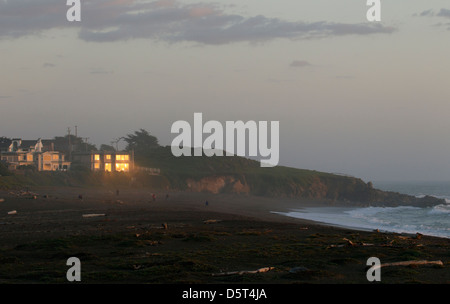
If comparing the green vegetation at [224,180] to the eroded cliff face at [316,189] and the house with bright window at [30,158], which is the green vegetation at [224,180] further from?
the house with bright window at [30,158]

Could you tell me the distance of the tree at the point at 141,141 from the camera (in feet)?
567

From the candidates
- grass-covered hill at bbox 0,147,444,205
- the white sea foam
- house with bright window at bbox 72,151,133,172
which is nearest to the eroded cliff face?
grass-covered hill at bbox 0,147,444,205

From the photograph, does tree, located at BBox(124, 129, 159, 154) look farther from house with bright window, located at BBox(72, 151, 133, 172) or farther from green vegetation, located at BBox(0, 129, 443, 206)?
house with bright window, located at BBox(72, 151, 133, 172)

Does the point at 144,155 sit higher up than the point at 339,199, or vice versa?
the point at 144,155

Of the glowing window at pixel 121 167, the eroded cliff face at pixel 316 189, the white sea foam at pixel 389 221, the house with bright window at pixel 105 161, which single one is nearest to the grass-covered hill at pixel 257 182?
the eroded cliff face at pixel 316 189

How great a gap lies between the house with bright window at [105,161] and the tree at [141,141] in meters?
56.6

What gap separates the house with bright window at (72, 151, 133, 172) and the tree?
56610 millimetres

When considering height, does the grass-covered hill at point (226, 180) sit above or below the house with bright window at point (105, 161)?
below

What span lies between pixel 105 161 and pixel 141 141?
6054 cm

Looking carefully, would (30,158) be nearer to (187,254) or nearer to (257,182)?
(257,182)
